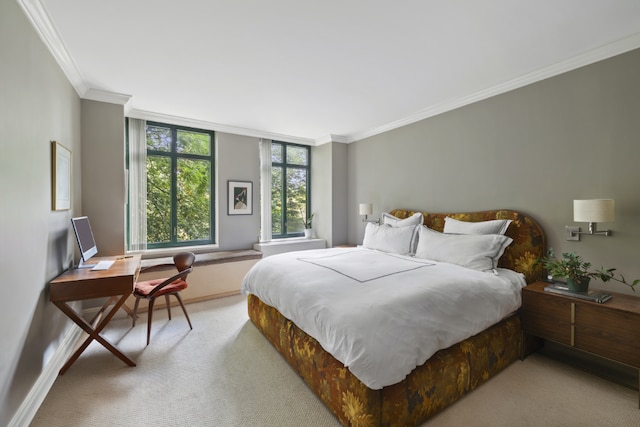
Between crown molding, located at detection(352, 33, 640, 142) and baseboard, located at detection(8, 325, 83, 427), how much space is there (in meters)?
4.69

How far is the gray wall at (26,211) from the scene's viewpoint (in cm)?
156

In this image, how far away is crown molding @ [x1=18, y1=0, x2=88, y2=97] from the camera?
184cm

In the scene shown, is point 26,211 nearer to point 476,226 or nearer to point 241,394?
point 241,394

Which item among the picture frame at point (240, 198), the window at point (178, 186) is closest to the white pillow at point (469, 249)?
the picture frame at point (240, 198)

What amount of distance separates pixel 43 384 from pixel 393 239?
3.49 metres

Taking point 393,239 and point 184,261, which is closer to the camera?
point 184,261

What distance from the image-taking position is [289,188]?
216 inches

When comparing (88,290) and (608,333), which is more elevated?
(88,290)

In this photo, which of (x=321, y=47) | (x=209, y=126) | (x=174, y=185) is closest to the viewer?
(x=321, y=47)

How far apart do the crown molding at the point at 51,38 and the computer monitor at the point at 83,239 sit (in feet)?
4.65

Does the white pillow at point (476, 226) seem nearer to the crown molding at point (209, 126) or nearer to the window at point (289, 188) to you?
the window at point (289, 188)

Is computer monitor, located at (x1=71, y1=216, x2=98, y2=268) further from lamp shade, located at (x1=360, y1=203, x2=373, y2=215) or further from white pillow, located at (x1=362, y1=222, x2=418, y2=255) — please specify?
lamp shade, located at (x1=360, y1=203, x2=373, y2=215)

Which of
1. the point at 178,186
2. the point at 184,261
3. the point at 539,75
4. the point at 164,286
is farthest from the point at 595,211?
the point at 178,186

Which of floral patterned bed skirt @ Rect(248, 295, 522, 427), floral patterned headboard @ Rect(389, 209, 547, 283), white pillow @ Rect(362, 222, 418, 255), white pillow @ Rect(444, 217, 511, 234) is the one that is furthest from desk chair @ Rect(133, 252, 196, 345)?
floral patterned headboard @ Rect(389, 209, 547, 283)
